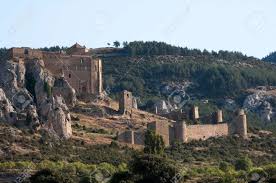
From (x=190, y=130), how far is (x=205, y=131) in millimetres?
1835

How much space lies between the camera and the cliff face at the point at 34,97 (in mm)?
88250

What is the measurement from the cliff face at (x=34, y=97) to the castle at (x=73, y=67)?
5.12 feet

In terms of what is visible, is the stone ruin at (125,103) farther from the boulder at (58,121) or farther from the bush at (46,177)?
the bush at (46,177)

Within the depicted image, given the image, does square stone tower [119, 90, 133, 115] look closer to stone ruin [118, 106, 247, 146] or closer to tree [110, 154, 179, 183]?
stone ruin [118, 106, 247, 146]

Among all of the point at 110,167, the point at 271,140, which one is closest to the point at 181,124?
the point at 271,140

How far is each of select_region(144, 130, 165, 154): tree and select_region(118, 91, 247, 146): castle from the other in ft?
15.7

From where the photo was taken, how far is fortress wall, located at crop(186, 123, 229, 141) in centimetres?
9488

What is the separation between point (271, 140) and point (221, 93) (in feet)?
158

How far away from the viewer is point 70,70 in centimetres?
9962

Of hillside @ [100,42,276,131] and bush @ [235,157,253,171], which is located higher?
hillside @ [100,42,276,131]

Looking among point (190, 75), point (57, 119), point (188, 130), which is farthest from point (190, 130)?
point (190, 75)

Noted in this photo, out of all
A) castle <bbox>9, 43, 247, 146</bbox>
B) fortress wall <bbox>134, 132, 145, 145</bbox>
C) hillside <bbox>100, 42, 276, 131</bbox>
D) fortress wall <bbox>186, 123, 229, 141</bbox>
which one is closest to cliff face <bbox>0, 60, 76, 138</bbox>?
castle <bbox>9, 43, 247, 146</bbox>

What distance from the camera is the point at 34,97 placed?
94188 mm

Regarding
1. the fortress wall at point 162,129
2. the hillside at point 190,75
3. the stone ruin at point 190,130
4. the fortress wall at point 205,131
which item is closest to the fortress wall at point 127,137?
the stone ruin at point 190,130
